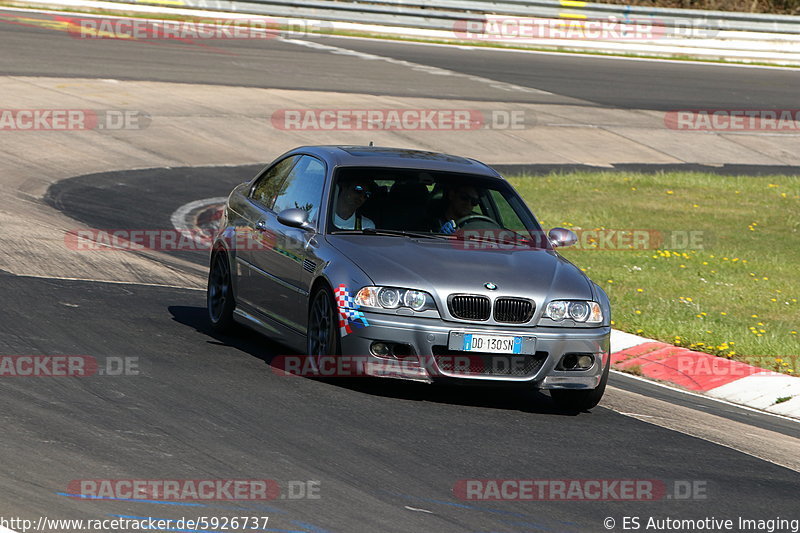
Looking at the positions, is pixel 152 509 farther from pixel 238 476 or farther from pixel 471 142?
pixel 471 142

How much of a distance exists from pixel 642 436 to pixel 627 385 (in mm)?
1981

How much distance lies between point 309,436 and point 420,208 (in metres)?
2.64

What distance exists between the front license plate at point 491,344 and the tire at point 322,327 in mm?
825

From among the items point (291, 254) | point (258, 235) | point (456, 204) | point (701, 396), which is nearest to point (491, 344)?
point (456, 204)

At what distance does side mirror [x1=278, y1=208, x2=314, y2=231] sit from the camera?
8.86 m

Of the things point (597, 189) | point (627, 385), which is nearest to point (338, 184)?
point (627, 385)

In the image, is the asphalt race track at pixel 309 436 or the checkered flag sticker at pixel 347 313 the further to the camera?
the checkered flag sticker at pixel 347 313

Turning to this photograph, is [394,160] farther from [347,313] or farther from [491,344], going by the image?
[491,344]

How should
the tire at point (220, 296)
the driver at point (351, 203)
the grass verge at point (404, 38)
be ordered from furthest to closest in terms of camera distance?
1. the grass verge at point (404, 38)
2. the tire at point (220, 296)
3. the driver at point (351, 203)

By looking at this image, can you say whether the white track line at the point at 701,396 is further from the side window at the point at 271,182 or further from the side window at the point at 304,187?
the side window at the point at 271,182

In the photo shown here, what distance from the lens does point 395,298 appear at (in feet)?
26.5

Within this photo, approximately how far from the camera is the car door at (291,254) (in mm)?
8875

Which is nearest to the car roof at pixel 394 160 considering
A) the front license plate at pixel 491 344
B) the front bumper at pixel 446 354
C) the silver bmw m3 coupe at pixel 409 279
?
the silver bmw m3 coupe at pixel 409 279

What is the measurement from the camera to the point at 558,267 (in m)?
8.73
